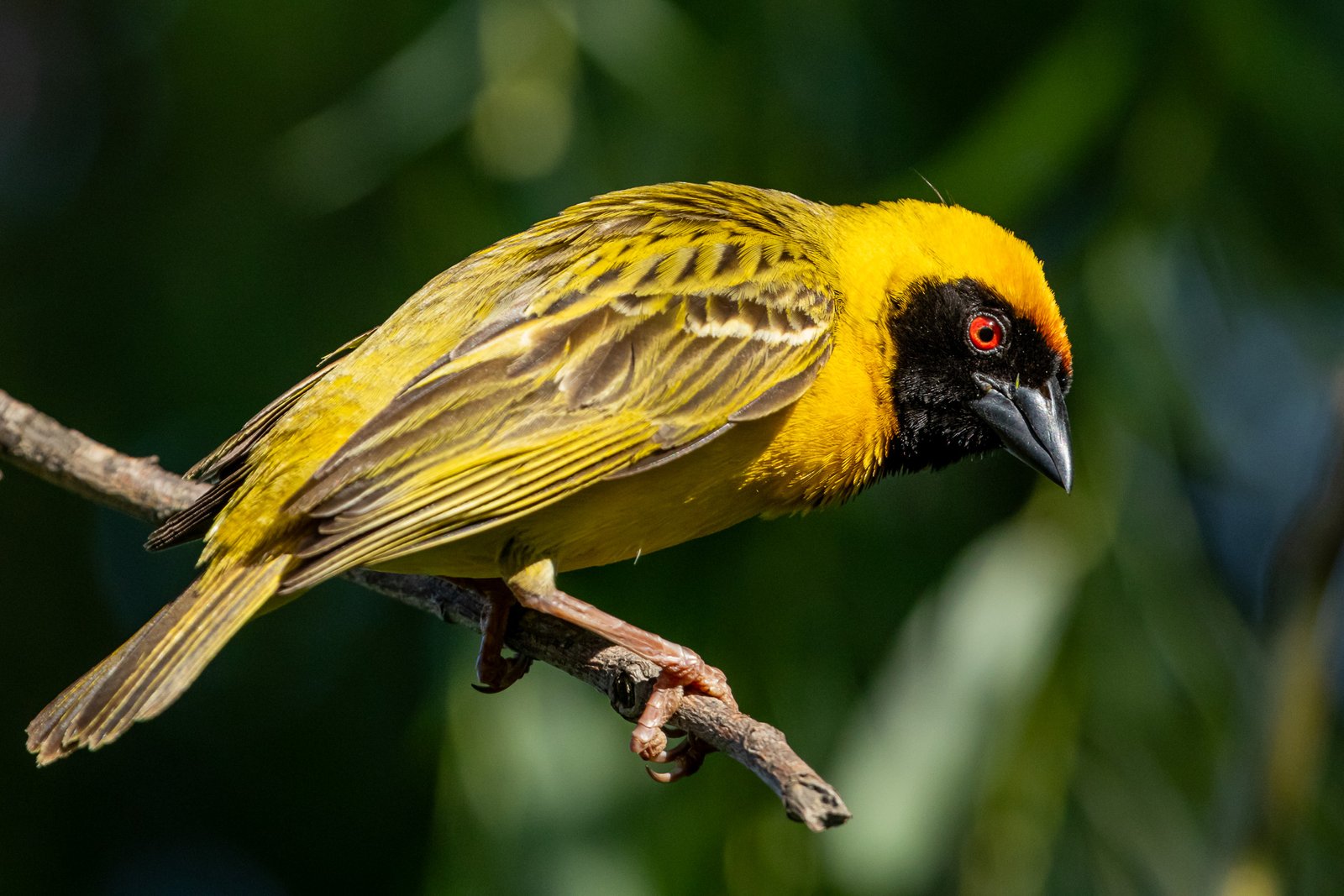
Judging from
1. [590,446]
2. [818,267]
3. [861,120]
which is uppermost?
[861,120]

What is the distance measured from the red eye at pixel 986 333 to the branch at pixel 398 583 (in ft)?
4.29

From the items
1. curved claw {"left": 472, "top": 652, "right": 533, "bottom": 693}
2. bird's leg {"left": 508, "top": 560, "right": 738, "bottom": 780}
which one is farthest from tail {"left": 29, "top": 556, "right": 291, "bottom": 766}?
curved claw {"left": 472, "top": 652, "right": 533, "bottom": 693}

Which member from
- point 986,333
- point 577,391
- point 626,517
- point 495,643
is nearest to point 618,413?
point 577,391

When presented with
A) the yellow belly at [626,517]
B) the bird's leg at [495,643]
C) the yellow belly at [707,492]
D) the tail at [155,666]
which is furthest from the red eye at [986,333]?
the tail at [155,666]

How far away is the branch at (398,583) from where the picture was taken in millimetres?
3420

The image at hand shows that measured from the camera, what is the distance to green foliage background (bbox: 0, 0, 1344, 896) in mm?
4195

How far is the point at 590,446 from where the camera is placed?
3393mm

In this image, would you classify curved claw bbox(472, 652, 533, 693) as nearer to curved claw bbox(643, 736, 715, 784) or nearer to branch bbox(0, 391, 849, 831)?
branch bbox(0, 391, 849, 831)

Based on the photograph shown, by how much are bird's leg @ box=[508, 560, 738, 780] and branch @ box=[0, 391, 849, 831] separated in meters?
0.03

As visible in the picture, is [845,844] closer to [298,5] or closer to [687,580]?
[687,580]

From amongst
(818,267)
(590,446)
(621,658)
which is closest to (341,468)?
(590,446)

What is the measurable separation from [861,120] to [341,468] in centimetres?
242

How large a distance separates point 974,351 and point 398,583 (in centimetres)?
166

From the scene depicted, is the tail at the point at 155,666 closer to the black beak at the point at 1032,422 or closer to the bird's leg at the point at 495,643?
the bird's leg at the point at 495,643
